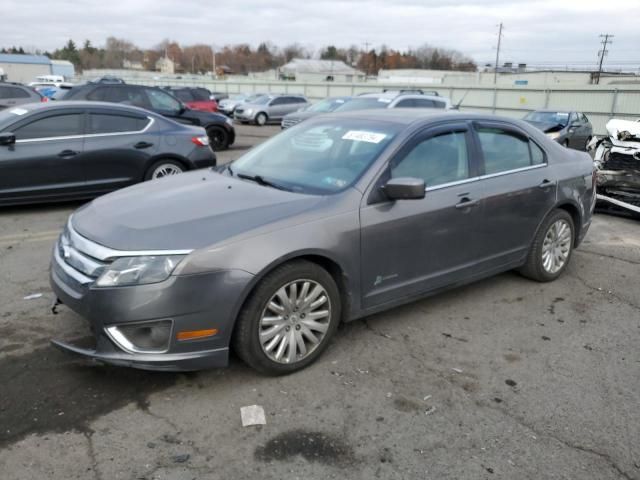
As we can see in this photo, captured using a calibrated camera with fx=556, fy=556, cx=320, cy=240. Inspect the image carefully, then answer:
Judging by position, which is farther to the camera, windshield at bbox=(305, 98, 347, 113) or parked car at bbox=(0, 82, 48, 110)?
windshield at bbox=(305, 98, 347, 113)

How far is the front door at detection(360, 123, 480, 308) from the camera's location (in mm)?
3828

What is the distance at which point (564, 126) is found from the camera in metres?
17.2

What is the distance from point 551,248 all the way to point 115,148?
5831 millimetres

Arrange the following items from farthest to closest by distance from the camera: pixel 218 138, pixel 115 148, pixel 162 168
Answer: pixel 218 138, pixel 162 168, pixel 115 148

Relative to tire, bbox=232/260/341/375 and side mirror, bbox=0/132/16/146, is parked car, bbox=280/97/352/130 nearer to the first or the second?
side mirror, bbox=0/132/16/146

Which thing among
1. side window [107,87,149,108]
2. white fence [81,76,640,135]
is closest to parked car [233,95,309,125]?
white fence [81,76,640,135]

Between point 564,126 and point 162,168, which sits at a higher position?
point 564,126

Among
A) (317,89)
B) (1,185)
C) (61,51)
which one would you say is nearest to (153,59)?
(61,51)

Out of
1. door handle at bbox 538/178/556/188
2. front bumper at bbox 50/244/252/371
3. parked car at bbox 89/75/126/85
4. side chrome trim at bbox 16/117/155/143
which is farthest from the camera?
parked car at bbox 89/75/126/85

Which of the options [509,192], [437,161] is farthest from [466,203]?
[509,192]

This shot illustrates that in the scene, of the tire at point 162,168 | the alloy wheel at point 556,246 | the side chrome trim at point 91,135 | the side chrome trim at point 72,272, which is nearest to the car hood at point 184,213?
the side chrome trim at point 72,272

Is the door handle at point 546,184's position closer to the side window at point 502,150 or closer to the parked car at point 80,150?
the side window at point 502,150

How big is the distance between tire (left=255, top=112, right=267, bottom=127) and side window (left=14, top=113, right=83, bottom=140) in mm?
18935

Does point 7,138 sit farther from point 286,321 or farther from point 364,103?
point 364,103
